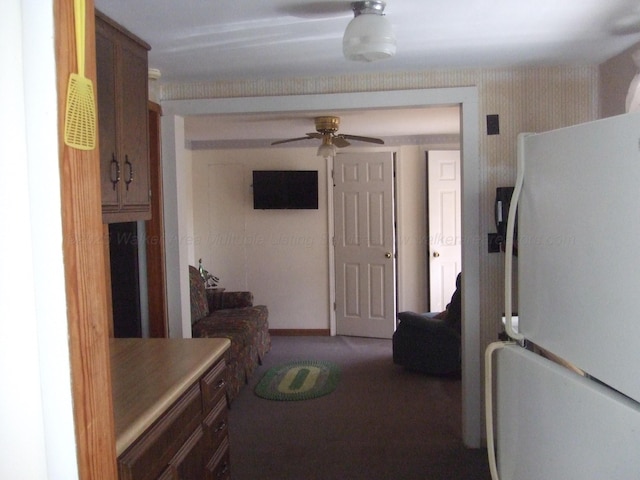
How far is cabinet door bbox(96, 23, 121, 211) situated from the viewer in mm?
1708

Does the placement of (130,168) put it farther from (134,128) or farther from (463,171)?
(463,171)

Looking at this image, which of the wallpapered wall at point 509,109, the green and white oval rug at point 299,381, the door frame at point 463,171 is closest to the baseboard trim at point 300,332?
the green and white oval rug at point 299,381

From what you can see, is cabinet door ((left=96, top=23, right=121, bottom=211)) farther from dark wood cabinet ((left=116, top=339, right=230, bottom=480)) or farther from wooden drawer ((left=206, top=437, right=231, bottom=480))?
wooden drawer ((left=206, top=437, right=231, bottom=480))

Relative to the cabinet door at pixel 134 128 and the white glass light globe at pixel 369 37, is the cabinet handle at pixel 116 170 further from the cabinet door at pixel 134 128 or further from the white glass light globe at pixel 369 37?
the white glass light globe at pixel 369 37

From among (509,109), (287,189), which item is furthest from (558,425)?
(287,189)

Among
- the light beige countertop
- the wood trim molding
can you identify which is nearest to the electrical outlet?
the light beige countertop

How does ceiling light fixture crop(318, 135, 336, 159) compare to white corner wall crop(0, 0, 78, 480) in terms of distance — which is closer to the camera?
white corner wall crop(0, 0, 78, 480)

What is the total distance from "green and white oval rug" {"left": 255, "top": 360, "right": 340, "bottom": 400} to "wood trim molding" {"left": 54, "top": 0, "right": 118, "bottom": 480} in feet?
10.2

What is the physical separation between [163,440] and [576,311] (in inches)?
49.1

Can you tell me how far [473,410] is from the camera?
9.43 ft

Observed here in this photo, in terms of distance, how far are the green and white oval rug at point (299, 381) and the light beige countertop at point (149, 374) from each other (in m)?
1.76

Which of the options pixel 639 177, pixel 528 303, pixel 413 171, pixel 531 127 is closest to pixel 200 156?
pixel 413 171

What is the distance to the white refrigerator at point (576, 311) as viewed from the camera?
1.08 m

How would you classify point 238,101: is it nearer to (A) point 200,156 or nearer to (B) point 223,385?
(B) point 223,385
